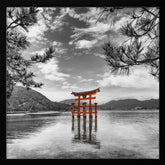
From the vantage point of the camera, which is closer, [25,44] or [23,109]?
[25,44]

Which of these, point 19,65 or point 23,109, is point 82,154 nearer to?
point 19,65

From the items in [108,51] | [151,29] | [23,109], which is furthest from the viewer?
[23,109]

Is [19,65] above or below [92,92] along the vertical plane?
above
